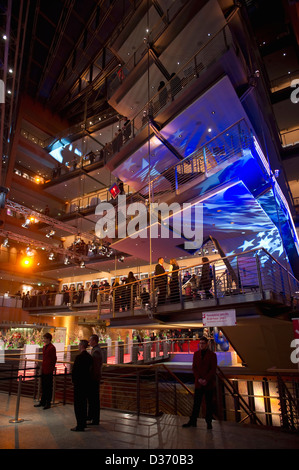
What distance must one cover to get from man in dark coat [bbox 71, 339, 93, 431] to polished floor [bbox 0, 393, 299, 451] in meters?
0.23

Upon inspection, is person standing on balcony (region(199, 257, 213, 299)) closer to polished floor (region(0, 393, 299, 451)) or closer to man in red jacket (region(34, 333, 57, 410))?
polished floor (region(0, 393, 299, 451))

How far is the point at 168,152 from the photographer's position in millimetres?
14859

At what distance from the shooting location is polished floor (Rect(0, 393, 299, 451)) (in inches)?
173

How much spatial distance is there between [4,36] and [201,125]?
27.4 feet

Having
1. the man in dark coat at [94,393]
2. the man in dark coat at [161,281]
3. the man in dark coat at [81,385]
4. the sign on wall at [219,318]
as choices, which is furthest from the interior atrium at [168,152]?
the man in dark coat at [81,385]

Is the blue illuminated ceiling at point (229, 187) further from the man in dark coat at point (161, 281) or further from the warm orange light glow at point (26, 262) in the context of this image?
the warm orange light glow at point (26, 262)

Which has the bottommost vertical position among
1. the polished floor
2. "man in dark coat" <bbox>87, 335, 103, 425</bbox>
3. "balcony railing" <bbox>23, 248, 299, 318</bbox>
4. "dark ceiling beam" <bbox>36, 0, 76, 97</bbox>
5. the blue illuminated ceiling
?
the polished floor

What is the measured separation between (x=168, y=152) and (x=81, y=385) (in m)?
12.0

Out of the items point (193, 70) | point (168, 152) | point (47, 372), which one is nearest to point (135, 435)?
point (47, 372)

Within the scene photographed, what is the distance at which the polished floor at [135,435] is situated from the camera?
4406 mm

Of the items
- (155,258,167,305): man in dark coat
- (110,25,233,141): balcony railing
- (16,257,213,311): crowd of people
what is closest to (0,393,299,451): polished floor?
(16,257,213,311): crowd of people

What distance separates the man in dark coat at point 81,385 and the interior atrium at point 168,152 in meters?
3.29
